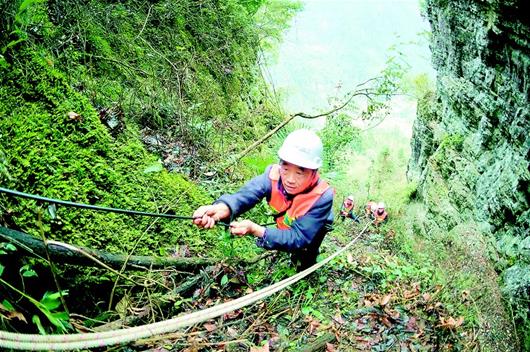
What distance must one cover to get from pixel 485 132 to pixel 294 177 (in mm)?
7962

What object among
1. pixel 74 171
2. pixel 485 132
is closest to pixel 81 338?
pixel 74 171

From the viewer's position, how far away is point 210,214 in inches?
130

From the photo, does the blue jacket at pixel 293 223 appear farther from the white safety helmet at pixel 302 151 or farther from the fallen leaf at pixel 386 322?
the fallen leaf at pixel 386 322

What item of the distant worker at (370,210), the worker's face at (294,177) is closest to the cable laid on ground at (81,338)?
the worker's face at (294,177)

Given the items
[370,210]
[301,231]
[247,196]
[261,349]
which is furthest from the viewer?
[370,210]

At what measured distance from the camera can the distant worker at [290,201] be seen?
3295 mm

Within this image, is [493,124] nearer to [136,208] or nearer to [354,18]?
[136,208]

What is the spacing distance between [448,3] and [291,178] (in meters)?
9.40

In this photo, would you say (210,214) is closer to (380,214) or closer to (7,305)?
(7,305)

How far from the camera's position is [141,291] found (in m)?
3.14

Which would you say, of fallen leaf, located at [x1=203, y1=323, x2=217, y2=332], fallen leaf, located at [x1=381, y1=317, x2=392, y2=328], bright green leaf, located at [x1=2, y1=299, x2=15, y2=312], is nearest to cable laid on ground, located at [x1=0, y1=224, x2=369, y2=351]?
bright green leaf, located at [x1=2, y1=299, x2=15, y2=312]

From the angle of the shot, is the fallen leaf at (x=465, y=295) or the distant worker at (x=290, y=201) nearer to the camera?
the distant worker at (x=290, y=201)

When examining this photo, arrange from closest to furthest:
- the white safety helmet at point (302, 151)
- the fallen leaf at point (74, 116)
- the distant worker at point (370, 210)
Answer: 1. the white safety helmet at point (302, 151)
2. the fallen leaf at point (74, 116)
3. the distant worker at point (370, 210)

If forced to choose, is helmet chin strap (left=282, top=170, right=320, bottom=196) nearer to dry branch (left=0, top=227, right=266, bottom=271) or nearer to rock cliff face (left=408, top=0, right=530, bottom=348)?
dry branch (left=0, top=227, right=266, bottom=271)
